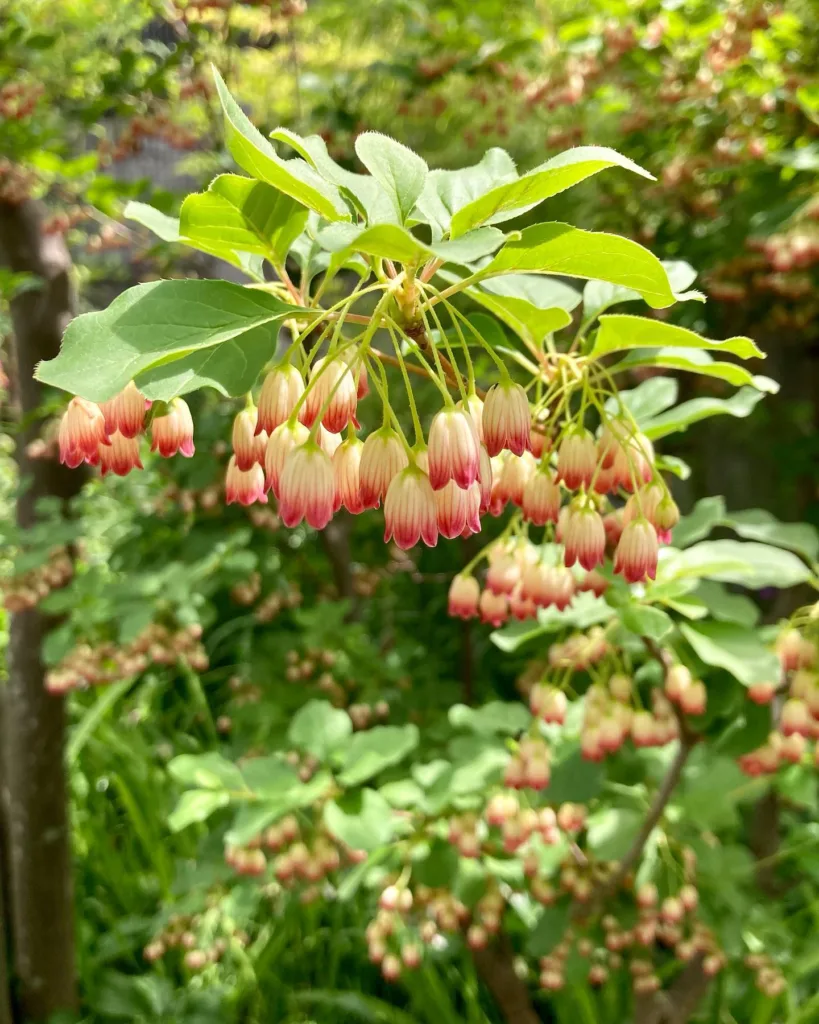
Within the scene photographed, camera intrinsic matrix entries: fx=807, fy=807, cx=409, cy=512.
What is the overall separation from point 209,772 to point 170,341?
102 centimetres

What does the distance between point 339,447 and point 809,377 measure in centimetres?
321

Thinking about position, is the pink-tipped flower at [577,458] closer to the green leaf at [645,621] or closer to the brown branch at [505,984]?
the green leaf at [645,621]

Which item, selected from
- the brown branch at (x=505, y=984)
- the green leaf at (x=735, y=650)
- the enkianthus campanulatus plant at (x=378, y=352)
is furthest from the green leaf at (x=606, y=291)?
the brown branch at (x=505, y=984)

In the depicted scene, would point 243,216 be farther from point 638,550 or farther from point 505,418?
point 638,550

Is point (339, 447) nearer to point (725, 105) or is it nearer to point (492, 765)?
point (492, 765)

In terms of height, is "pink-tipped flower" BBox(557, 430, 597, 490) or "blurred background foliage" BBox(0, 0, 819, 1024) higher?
"pink-tipped flower" BBox(557, 430, 597, 490)

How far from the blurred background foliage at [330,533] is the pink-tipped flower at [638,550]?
0.89 meters

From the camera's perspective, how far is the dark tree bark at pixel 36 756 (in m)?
2.11

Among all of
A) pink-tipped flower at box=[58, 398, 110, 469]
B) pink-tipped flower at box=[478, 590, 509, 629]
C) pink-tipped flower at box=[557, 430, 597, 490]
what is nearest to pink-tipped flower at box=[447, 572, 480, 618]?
pink-tipped flower at box=[478, 590, 509, 629]

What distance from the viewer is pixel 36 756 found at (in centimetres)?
214

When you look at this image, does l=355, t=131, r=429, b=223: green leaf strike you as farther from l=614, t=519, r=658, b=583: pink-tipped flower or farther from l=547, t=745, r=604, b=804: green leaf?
l=547, t=745, r=604, b=804: green leaf

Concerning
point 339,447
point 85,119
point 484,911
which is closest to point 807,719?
point 484,911

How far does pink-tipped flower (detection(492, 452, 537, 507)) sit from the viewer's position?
0.81 meters

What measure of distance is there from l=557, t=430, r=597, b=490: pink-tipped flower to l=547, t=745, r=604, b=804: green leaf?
0.70m
